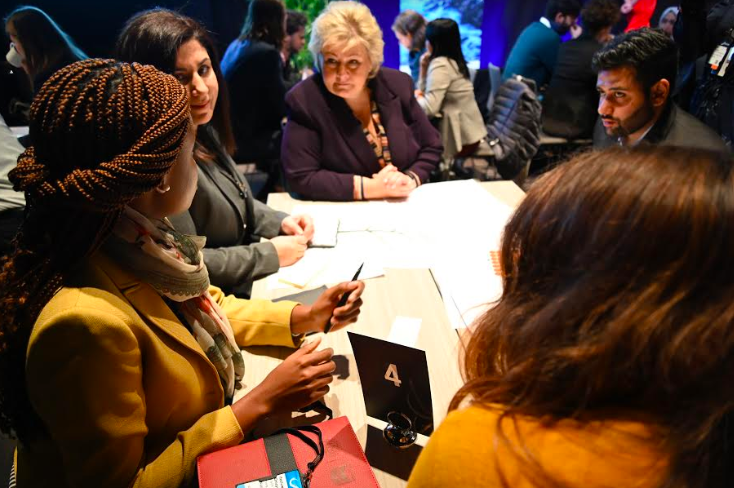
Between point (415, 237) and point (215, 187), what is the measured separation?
2.48 feet

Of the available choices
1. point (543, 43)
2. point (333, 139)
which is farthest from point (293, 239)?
point (543, 43)

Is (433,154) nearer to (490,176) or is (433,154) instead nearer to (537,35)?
(490,176)

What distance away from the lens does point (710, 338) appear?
1.78ft

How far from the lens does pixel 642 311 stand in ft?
1.84

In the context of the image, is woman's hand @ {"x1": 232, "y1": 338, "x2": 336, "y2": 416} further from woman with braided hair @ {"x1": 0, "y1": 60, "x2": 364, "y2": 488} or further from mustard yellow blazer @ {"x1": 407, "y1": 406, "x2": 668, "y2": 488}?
mustard yellow blazer @ {"x1": 407, "y1": 406, "x2": 668, "y2": 488}

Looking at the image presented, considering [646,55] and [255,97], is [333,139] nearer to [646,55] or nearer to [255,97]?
[646,55]

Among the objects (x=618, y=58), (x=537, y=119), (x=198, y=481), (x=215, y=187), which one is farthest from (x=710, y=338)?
(x=537, y=119)

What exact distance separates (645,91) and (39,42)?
2.98 meters

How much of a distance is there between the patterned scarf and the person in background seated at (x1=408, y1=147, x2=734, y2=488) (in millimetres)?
630

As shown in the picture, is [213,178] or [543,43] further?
[543,43]

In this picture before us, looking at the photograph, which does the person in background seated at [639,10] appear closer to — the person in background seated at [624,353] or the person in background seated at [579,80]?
the person in background seated at [579,80]

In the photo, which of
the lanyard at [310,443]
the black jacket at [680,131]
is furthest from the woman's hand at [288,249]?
the black jacket at [680,131]

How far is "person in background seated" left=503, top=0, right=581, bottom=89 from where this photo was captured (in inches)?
163

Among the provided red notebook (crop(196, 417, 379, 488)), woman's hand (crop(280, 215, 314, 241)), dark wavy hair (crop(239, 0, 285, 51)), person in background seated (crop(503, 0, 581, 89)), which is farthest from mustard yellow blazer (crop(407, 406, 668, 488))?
person in background seated (crop(503, 0, 581, 89))
